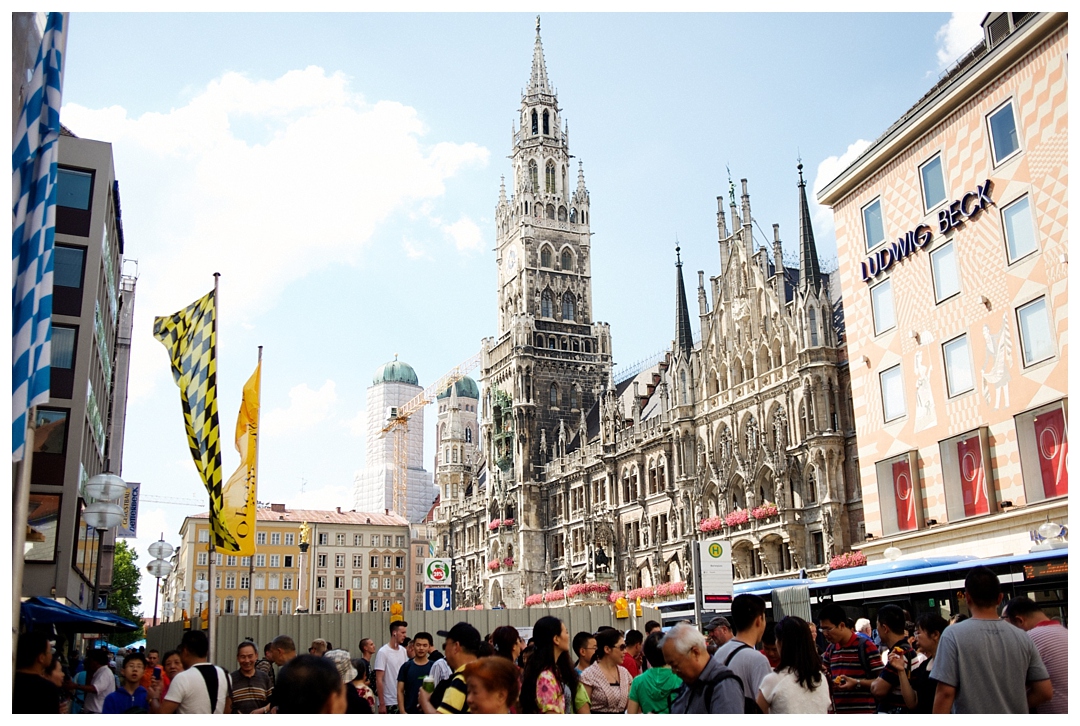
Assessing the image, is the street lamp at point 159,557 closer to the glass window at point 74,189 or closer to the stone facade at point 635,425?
the glass window at point 74,189

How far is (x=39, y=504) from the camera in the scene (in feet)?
98.8

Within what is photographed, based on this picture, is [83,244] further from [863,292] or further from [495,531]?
[495,531]

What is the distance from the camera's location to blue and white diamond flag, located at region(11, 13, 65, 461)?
9.27m

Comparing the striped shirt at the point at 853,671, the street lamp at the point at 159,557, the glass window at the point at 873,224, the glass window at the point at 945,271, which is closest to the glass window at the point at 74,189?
the street lamp at the point at 159,557

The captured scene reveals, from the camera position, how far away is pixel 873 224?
32.3m

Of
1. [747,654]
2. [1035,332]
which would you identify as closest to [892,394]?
[1035,332]

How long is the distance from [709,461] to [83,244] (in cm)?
3278

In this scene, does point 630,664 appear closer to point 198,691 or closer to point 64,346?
point 198,691

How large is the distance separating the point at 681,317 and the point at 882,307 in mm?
26346

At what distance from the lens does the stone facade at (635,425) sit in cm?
4538

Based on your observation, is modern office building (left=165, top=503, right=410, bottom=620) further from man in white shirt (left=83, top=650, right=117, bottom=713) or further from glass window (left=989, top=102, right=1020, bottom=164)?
man in white shirt (left=83, top=650, right=117, bottom=713)

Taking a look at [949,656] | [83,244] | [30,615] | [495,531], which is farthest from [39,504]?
[495,531]

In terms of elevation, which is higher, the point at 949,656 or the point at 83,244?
the point at 83,244

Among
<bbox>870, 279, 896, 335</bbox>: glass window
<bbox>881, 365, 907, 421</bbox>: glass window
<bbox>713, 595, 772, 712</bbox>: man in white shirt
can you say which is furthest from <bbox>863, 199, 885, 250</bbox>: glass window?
<bbox>713, 595, 772, 712</bbox>: man in white shirt
